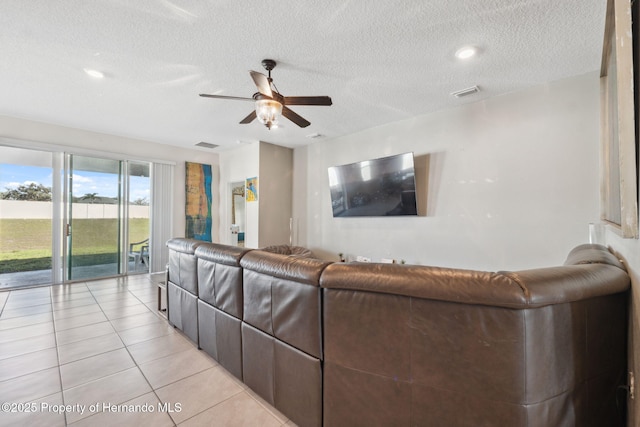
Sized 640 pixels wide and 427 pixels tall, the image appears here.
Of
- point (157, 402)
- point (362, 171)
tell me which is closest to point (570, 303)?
point (157, 402)

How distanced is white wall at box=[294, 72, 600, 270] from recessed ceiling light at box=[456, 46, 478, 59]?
3.73 feet

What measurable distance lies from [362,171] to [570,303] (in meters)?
3.63

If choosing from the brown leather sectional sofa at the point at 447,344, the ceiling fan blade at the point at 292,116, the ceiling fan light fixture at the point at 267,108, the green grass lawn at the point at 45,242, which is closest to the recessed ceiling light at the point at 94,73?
the ceiling fan light fixture at the point at 267,108

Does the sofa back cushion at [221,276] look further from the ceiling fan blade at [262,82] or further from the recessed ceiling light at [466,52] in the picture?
the recessed ceiling light at [466,52]

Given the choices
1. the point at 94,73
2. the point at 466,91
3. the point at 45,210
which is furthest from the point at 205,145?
the point at 466,91

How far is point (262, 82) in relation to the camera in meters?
2.25

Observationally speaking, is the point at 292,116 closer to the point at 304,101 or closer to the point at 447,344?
the point at 304,101

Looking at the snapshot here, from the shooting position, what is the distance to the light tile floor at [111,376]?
66.7 inches

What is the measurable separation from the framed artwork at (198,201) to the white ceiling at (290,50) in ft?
8.35

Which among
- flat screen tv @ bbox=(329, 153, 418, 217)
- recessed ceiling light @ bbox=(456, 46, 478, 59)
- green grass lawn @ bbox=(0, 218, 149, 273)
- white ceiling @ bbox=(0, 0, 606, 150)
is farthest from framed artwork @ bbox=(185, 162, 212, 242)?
recessed ceiling light @ bbox=(456, 46, 478, 59)

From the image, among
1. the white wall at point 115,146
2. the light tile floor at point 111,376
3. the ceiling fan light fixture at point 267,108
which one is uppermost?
the white wall at point 115,146

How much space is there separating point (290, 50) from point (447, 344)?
2541 millimetres

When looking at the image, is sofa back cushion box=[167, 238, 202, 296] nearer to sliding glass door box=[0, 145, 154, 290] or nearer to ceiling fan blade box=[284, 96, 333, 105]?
ceiling fan blade box=[284, 96, 333, 105]

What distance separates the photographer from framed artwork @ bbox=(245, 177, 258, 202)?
5.58 m
